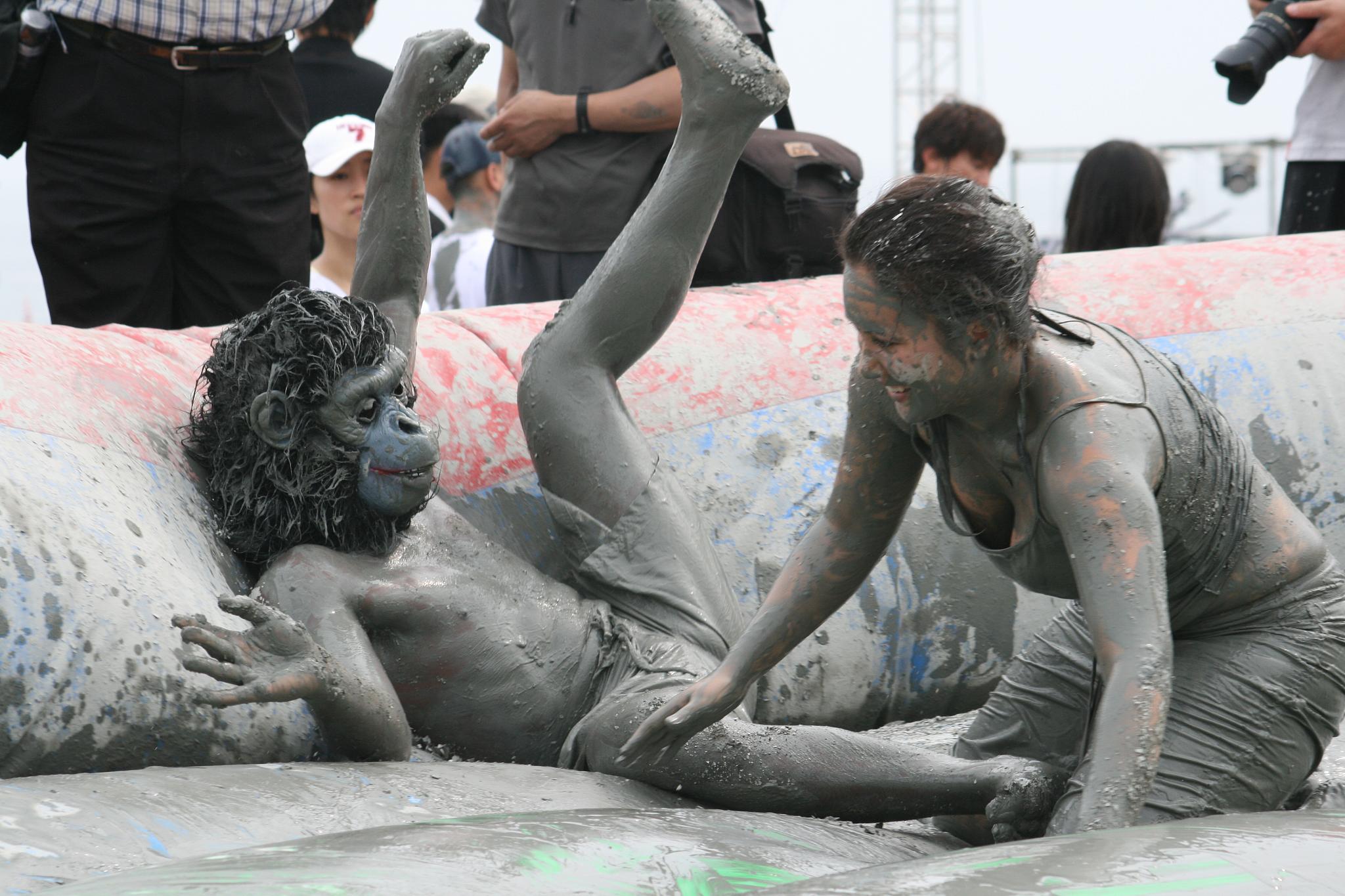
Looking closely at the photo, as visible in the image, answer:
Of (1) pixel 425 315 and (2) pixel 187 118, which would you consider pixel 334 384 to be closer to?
(1) pixel 425 315

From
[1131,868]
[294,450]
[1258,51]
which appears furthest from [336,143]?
[1131,868]

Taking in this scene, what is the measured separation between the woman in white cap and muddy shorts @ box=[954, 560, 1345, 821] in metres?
2.64

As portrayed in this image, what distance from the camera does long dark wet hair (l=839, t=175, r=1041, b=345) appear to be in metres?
1.80

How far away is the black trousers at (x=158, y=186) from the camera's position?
120 inches

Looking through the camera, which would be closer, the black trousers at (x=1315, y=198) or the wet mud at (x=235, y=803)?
the wet mud at (x=235, y=803)

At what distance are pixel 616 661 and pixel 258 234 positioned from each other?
1.30 meters

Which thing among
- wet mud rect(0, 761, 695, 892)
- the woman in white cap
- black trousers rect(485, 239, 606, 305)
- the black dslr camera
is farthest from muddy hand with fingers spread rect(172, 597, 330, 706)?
the black dslr camera

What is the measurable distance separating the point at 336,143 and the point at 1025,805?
2.75m

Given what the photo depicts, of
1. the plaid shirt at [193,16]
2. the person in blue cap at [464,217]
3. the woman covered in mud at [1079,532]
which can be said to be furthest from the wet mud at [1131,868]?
the person in blue cap at [464,217]

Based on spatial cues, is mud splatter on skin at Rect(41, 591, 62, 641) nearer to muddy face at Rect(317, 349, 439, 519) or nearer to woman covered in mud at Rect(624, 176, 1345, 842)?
muddy face at Rect(317, 349, 439, 519)

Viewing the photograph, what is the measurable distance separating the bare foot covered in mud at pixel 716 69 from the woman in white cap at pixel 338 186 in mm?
1701

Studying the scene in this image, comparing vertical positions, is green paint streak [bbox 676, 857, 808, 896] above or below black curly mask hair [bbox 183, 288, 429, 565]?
below

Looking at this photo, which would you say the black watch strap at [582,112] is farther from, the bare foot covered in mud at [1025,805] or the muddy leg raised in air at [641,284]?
the bare foot covered in mud at [1025,805]

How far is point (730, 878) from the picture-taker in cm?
165
